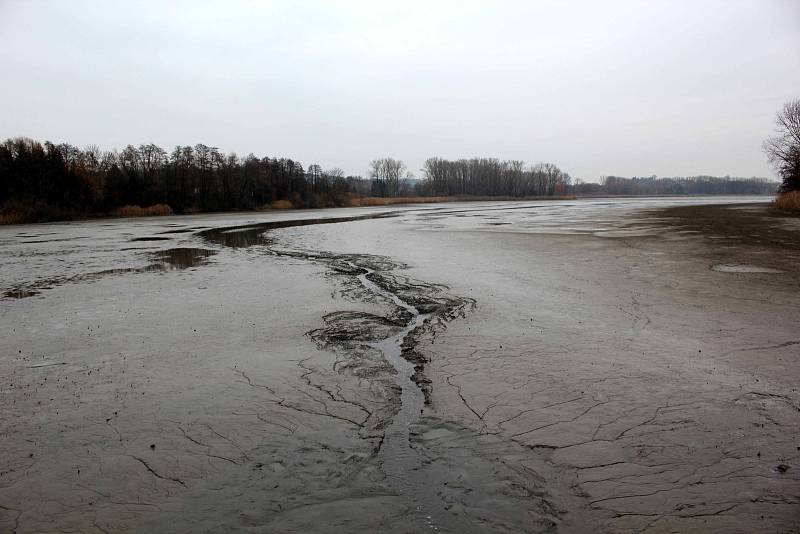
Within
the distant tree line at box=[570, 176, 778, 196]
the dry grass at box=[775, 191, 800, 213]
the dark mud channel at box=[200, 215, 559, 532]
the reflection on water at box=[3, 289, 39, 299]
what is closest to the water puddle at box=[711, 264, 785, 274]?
the dark mud channel at box=[200, 215, 559, 532]

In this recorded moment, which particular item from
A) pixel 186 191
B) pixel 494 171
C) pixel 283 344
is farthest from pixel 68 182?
pixel 494 171

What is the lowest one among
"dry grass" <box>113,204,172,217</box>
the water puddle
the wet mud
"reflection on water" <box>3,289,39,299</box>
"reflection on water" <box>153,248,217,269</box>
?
the wet mud

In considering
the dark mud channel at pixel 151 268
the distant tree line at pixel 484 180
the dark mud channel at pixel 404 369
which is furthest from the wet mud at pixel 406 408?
the distant tree line at pixel 484 180

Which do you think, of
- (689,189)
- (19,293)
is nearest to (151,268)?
(19,293)

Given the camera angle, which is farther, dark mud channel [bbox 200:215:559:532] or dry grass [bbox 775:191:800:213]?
dry grass [bbox 775:191:800:213]

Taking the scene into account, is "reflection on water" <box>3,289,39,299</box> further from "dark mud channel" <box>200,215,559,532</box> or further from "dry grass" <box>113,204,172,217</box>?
"dry grass" <box>113,204,172,217</box>

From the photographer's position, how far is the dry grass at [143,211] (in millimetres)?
47781

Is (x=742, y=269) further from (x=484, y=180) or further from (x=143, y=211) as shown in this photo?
(x=484, y=180)

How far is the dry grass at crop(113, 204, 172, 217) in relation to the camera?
4778cm

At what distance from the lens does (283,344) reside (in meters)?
6.18

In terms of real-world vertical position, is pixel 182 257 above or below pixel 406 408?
above

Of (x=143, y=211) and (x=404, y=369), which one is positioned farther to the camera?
(x=143, y=211)

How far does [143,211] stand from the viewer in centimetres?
4944

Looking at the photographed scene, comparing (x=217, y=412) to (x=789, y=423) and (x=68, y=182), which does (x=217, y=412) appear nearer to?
(x=789, y=423)
